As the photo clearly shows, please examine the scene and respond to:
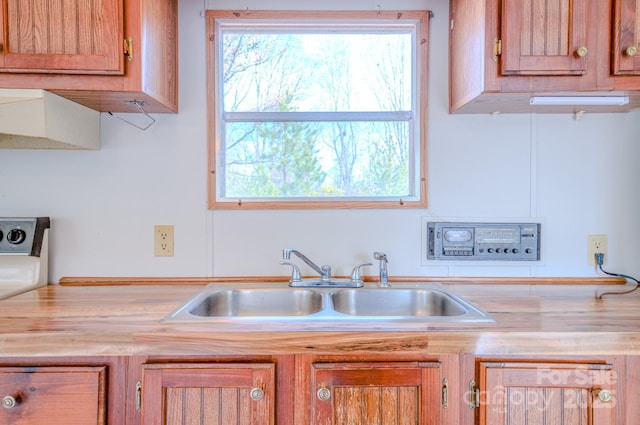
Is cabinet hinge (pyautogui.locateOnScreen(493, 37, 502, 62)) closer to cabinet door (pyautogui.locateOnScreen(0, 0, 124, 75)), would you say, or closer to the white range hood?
cabinet door (pyautogui.locateOnScreen(0, 0, 124, 75))

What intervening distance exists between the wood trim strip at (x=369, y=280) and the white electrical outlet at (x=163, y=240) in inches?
4.2

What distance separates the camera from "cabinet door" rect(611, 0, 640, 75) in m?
1.29

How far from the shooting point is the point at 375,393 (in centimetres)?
108

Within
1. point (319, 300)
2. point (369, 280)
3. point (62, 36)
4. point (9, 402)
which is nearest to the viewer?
point (9, 402)

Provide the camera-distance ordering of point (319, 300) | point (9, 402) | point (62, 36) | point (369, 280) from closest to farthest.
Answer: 1. point (9, 402)
2. point (62, 36)
3. point (319, 300)
4. point (369, 280)

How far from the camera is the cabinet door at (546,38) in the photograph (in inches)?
50.5

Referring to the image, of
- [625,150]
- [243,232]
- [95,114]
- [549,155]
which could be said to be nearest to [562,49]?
[549,155]

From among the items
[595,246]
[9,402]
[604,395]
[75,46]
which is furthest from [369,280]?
[75,46]

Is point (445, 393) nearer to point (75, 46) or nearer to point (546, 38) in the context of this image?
point (546, 38)

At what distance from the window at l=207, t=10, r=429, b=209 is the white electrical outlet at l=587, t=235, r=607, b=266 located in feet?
2.51

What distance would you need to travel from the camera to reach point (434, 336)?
1083 mm

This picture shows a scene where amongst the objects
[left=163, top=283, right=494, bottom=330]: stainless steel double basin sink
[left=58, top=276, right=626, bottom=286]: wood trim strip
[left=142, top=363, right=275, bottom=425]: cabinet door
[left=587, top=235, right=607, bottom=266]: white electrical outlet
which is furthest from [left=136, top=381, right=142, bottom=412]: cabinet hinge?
[left=587, top=235, right=607, bottom=266]: white electrical outlet

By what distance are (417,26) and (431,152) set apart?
531mm

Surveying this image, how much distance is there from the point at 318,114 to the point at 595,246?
1.30m
